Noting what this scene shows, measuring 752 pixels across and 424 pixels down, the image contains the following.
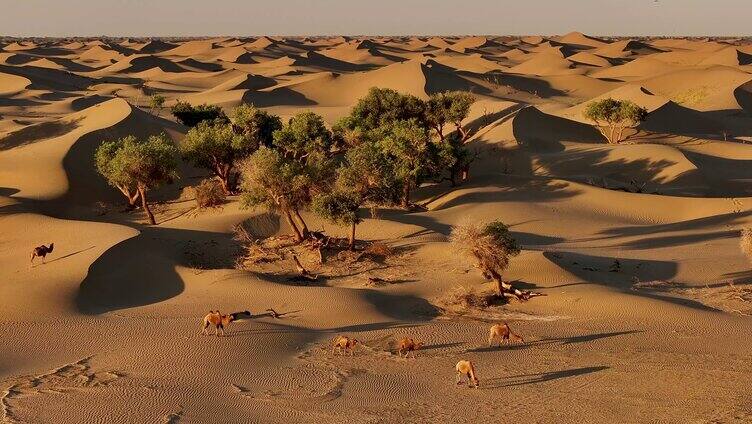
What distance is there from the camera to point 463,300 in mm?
17047

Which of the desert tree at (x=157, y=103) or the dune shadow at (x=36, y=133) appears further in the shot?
the desert tree at (x=157, y=103)

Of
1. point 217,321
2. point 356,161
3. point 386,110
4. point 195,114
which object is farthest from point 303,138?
point 217,321

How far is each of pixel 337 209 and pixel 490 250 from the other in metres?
5.71

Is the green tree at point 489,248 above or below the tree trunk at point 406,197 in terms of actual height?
above

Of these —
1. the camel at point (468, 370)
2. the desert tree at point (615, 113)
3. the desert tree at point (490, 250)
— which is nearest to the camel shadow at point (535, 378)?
the camel at point (468, 370)

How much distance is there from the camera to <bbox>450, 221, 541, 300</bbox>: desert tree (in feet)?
57.1

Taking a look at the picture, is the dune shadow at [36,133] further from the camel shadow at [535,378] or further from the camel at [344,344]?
the camel shadow at [535,378]

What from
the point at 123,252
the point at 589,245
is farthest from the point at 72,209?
the point at 589,245

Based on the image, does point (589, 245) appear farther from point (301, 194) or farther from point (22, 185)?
point (22, 185)

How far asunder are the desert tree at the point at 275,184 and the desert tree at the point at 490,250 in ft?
19.7

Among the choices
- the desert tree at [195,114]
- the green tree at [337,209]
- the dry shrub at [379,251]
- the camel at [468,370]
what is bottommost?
the dry shrub at [379,251]

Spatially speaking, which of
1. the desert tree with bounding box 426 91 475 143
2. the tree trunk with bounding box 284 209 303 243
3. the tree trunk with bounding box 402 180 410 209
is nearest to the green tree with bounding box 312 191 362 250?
the tree trunk with bounding box 284 209 303 243

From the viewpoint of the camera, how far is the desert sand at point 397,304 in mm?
11422

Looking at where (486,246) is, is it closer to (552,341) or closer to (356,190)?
(552,341)
